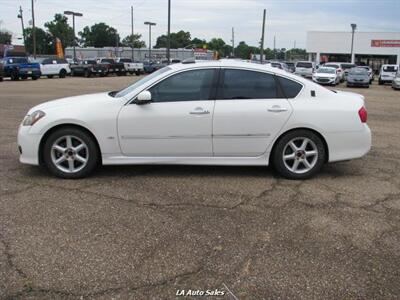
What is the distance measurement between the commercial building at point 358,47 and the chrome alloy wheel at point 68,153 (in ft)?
239

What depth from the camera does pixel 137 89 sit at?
6.20m

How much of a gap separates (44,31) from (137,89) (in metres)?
138

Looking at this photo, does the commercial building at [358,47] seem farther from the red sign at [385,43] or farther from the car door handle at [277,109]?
the car door handle at [277,109]

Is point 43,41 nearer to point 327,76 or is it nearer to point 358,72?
point 327,76

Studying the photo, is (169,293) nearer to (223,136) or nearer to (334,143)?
(223,136)

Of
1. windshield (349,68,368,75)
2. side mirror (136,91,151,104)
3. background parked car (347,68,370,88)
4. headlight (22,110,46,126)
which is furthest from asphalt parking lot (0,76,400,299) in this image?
windshield (349,68,368,75)

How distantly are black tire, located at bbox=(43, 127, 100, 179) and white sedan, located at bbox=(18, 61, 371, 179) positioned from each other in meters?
0.01

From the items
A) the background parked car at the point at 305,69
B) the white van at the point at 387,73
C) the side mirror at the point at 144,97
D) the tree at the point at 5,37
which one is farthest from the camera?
the tree at the point at 5,37

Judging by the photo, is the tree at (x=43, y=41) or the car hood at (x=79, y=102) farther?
the tree at (x=43, y=41)

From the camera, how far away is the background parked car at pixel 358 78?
3325cm

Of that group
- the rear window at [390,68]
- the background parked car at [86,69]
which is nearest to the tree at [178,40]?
the background parked car at [86,69]

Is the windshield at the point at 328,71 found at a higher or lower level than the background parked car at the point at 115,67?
higher

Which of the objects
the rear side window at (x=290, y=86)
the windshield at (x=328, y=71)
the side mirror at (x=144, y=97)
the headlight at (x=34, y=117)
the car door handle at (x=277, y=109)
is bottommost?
the windshield at (x=328, y=71)

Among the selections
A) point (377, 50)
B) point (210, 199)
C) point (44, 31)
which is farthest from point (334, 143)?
point (44, 31)
